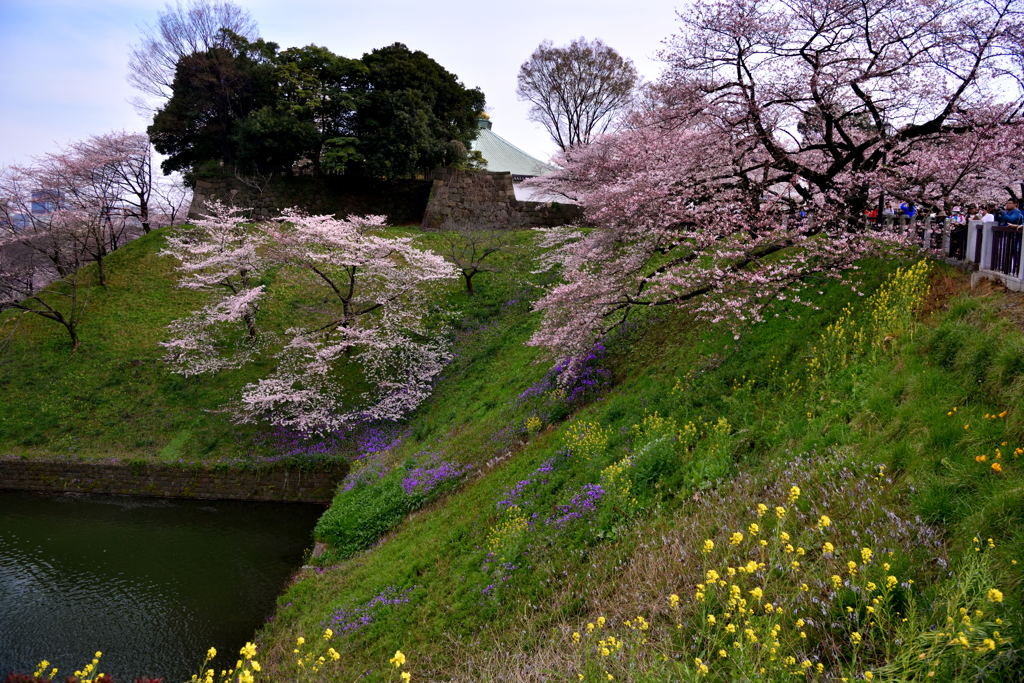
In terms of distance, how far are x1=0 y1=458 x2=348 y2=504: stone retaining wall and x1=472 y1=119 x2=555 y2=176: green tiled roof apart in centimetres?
2598

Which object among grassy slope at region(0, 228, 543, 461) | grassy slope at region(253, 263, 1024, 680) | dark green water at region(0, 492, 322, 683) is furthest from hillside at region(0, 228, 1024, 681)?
grassy slope at region(0, 228, 543, 461)

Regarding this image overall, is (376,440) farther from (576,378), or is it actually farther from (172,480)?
(576,378)

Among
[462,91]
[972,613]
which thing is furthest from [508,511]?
[462,91]

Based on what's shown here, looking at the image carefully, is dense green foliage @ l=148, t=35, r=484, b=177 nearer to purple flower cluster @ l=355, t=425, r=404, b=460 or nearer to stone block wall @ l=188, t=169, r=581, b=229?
stone block wall @ l=188, t=169, r=581, b=229

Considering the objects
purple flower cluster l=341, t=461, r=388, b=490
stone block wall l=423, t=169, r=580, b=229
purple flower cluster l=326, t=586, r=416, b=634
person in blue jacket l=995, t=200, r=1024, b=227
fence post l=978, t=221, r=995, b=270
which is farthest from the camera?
stone block wall l=423, t=169, r=580, b=229

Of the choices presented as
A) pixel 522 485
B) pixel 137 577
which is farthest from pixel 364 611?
pixel 137 577

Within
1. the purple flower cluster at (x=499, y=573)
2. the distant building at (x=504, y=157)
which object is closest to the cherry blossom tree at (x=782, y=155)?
the purple flower cluster at (x=499, y=573)

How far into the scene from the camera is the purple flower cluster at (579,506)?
7219 millimetres

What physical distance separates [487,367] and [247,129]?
19028mm

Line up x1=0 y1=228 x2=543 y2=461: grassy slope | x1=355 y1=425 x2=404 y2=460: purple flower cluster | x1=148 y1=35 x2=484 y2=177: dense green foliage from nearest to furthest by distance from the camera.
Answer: x1=355 y1=425 x2=404 y2=460: purple flower cluster
x1=0 y1=228 x2=543 y2=461: grassy slope
x1=148 y1=35 x2=484 y2=177: dense green foliage

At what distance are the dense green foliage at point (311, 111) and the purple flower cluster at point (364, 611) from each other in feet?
76.3

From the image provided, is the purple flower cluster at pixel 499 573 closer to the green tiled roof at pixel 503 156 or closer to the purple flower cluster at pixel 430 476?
the purple flower cluster at pixel 430 476

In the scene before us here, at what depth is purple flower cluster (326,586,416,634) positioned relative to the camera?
754 centimetres

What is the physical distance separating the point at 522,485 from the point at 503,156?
107 ft
